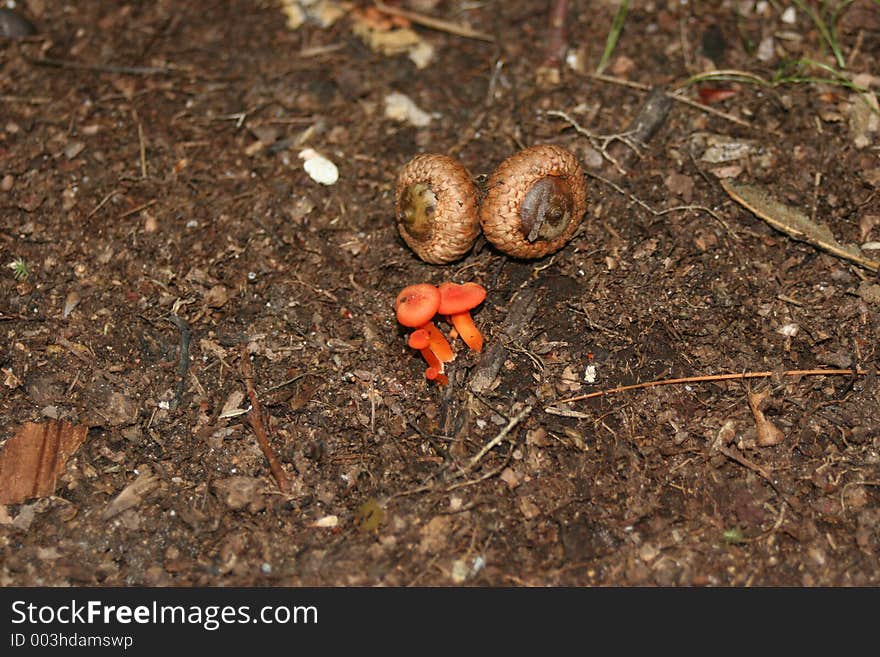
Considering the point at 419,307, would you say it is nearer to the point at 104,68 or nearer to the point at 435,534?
the point at 435,534

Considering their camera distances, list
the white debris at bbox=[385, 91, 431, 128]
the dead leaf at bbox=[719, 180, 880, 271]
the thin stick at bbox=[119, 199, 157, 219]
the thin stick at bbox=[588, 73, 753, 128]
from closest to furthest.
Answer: the dead leaf at bbox=[719, 180, 880, 271] → the thin stick at bbox=[119, 199, 157, 219] → the thin stick at bbox=[588, 73, 753, 128] → the white debris at bbox=[385, 91, 431, 128]

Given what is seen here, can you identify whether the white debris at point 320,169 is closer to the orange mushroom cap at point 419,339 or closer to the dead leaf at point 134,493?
the orange mushroom cap at point 419,339

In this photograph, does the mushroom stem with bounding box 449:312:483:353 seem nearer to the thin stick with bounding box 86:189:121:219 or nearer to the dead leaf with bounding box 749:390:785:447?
the dead leaf with bounding box 749:390:785:447

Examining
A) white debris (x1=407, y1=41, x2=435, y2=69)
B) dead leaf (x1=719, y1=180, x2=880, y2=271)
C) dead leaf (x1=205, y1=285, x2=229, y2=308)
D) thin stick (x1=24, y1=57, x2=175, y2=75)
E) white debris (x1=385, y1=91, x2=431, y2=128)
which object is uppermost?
white debris (x1=407, y1=41, x2=435, y2=69)

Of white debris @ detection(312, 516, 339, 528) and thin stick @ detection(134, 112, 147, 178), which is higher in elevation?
thin stick @ detection(134, 112, 147, 178)

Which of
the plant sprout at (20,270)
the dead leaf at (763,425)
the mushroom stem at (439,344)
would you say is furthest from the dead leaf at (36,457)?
the dead leaf at (763,425)

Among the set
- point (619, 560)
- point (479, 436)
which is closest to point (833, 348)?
point (619, 560)

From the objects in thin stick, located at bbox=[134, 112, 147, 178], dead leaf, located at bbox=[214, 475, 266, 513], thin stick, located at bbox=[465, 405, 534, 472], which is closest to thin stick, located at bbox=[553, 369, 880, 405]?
thin stick, located at bbox=[465, 405, 534, 472]

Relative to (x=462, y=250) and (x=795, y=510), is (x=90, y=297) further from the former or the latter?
(x=795, y=510)
